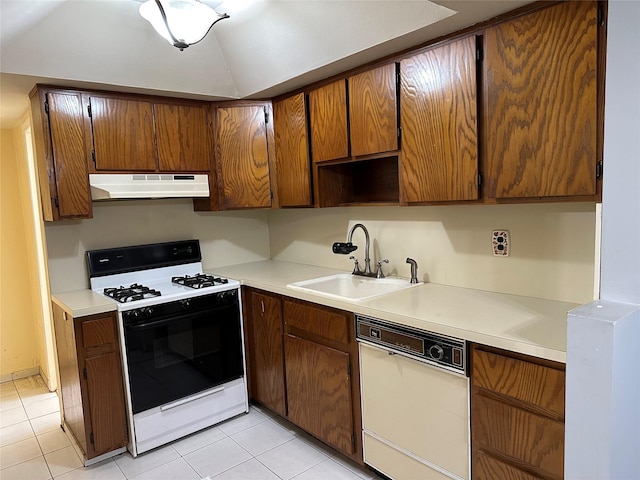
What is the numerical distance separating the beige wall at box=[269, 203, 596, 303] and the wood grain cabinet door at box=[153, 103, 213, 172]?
3.06 feet

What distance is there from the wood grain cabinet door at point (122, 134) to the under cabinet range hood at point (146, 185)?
0.23ft

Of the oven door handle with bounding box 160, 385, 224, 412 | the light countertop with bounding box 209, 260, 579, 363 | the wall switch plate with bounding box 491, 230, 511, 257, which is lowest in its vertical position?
the oven door handle with bounding box 160, 385, 224, 412

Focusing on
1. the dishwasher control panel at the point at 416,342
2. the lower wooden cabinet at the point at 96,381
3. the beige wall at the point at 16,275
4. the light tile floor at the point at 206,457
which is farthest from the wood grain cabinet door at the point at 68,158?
the dishwasher control panel at the point at 416,342

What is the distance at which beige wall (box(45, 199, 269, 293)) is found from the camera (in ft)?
9.23

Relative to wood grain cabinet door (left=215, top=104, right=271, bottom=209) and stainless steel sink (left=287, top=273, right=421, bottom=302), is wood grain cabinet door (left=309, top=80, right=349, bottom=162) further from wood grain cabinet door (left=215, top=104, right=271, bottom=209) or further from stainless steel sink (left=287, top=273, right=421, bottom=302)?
stainless steel sink (left=287, top=273, right=421, bottom=302)

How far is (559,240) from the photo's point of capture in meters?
1.89

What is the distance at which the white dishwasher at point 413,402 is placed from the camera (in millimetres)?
1713

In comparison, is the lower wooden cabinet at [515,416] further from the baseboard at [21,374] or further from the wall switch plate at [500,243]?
the baseboard at [21,374]

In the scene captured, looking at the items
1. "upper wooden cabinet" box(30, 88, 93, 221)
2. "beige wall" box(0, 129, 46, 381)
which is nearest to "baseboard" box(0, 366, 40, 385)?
"beige wall" box(0, 129, 46, 381)

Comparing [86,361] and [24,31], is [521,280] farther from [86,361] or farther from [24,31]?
[24,31]

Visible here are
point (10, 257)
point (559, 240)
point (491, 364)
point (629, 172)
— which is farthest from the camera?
point (10, 257)

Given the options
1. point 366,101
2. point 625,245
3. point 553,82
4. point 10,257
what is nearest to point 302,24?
point 366,101

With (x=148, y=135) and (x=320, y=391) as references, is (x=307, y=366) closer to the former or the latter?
(x=320, y=391)

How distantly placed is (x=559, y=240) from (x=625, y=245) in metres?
0.51
